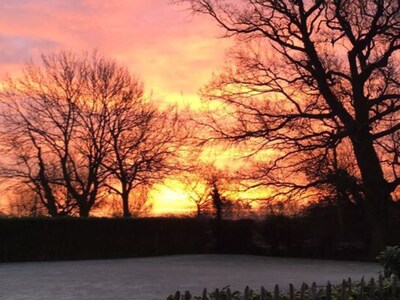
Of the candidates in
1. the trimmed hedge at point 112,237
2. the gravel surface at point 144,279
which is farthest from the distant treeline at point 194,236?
the gravel surface at point 144,279

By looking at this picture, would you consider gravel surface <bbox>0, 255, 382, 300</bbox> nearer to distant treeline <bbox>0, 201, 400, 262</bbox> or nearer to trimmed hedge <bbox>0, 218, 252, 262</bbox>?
distant treeline <bbox>0, 201, 400, 262</bbox>

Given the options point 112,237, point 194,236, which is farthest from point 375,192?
point 112,237

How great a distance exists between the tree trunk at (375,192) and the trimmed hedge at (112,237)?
27.3ft

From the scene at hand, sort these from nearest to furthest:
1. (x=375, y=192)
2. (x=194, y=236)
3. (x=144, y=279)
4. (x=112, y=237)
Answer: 1. (x=144, y=279)
2. (x=375, y=192)
3. (x=112, y=237)
4. (x=194, y=236)

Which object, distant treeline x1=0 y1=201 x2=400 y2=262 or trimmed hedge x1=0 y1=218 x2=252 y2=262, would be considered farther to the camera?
distant treeline x1=0 y1=201 x2=400 y2=262

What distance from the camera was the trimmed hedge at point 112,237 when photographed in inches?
1147

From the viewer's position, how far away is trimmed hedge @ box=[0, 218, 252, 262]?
29.1 meters

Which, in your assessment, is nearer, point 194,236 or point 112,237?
point 112,237

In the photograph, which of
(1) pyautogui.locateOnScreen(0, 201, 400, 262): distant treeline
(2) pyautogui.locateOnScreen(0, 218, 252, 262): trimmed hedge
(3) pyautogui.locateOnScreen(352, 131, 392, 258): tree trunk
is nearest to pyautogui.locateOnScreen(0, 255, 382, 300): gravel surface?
(3) pyautogui.locateOnScreen(352, 131, 392, 258): tree trunk

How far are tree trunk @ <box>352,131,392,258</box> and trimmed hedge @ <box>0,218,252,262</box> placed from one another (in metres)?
8.31

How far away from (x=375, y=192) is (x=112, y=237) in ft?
45.3

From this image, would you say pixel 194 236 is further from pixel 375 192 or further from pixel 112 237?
pixel 375 192

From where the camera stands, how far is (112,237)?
31.8 meters

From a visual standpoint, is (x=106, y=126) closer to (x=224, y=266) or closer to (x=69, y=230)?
(x=69, y=230)
